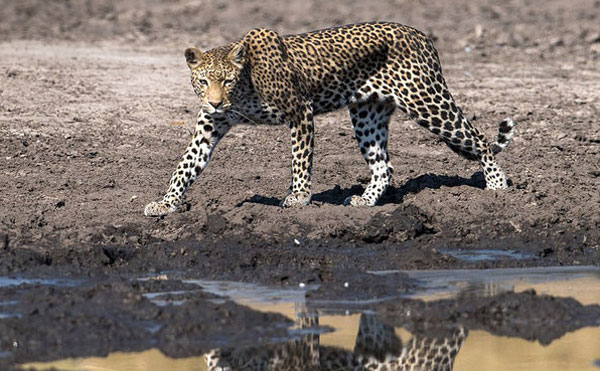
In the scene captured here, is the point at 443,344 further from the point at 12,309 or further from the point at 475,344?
the point at 12,309

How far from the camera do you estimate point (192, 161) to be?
11.4 meters

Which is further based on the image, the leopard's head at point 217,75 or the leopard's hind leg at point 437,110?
the leopard's hind leg at point 437,110

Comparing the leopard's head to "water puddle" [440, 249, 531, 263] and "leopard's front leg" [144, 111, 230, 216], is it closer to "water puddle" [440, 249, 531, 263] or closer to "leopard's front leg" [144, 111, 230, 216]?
"leopard's front leg" [144, 111, 230, 216]

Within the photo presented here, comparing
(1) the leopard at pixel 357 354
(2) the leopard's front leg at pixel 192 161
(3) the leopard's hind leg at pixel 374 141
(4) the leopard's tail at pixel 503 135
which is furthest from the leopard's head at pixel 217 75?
(1) the leopard at pixel 357 354

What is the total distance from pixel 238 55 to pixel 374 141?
1.79 meters

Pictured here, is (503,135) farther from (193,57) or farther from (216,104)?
(193,57)

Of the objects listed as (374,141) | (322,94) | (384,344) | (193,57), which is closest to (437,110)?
(374,141)

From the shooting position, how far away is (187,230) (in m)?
11.0

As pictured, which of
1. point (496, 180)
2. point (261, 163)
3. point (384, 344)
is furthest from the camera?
point (261, 163)

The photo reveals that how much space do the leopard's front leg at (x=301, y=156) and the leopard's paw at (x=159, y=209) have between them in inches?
36.0

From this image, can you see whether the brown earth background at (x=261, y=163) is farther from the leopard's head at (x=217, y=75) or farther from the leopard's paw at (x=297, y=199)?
the leopard's head at (x=217, y=75)

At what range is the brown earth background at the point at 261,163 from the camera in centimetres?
1070

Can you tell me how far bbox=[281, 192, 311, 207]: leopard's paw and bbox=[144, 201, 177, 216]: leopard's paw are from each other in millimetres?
902

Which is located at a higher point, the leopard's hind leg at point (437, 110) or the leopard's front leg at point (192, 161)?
the leopard's hind leg at point (437, 110)
